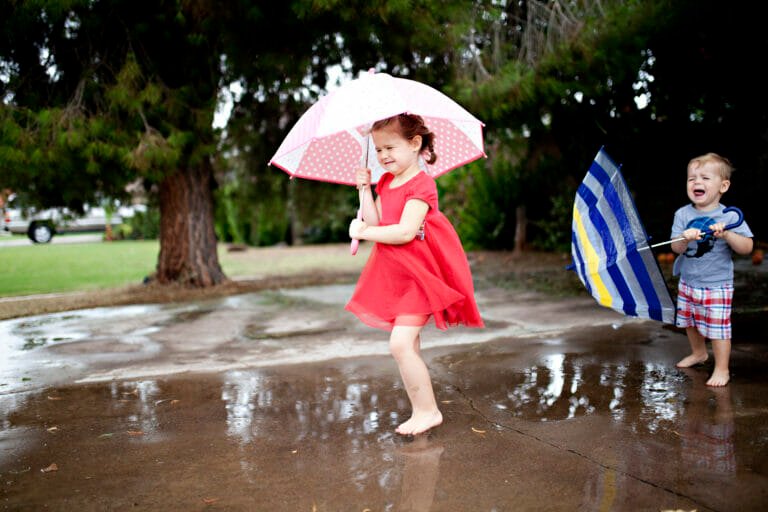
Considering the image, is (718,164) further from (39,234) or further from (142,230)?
(39,234)

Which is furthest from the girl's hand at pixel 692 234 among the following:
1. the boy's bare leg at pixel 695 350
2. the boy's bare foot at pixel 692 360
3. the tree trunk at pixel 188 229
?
the tree trunk at pixel 188 229

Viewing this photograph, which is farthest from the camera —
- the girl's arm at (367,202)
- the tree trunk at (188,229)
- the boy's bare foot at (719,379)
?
the tree trunk at (188,229)

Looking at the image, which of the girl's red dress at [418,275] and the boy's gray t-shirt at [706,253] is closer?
the girl's red dress at [418,275]

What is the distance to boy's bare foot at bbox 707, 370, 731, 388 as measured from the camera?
3.82 metres

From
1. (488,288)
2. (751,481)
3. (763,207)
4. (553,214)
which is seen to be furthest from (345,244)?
(751,481)

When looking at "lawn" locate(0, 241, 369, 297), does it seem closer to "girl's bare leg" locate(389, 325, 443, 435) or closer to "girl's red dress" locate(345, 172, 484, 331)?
"girl's red dress" locate(345, 172, 484, 331)

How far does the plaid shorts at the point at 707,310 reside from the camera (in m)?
3.88

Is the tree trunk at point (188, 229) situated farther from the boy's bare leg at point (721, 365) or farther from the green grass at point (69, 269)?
the boy's bare leg at point (721, 365)

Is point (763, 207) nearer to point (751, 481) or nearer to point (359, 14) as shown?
point (359, 14)

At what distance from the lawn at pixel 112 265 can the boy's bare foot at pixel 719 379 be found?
8443 millimetres

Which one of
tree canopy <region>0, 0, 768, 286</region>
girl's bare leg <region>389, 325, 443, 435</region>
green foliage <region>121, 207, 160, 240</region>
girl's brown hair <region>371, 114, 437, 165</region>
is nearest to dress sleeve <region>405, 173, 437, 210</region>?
girl's brown hair <region>371, 114, 437, 165</region>

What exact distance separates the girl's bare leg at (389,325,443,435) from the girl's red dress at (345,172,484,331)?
0.37 ft

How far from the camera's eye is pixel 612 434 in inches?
123

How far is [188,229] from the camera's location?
8.44m
